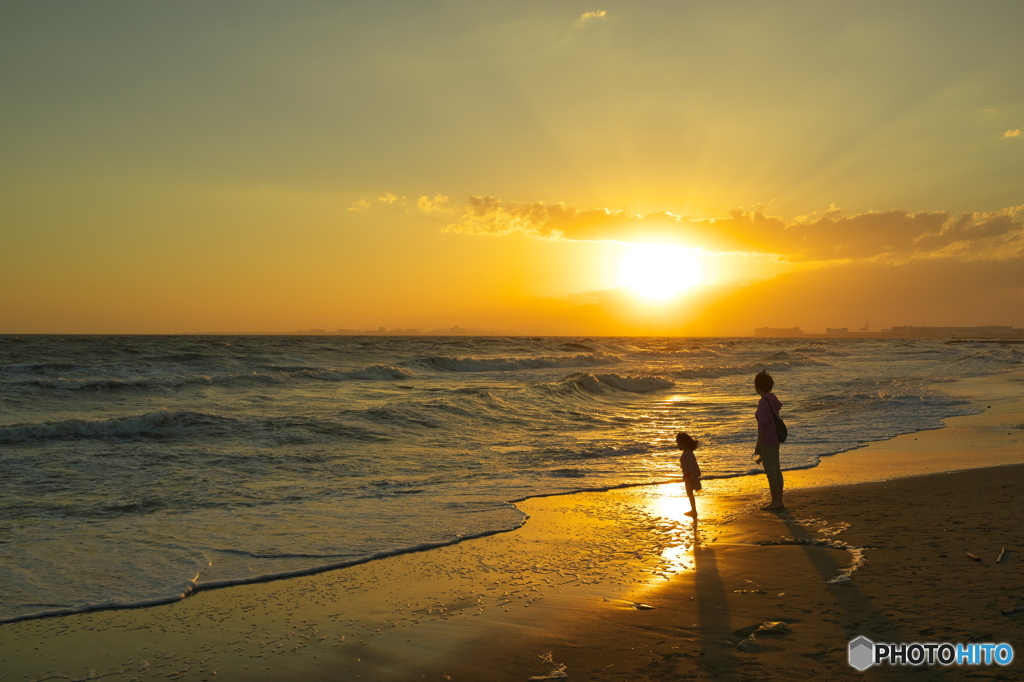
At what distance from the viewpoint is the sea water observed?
271 inches

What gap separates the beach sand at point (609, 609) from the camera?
425 centimetres

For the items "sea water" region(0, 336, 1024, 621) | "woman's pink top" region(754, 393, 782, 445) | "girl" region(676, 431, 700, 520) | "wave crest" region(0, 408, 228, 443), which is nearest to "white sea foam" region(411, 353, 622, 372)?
"sea water" region(0, 336, 1024, 621)

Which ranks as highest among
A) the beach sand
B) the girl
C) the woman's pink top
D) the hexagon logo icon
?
the woman's pink top

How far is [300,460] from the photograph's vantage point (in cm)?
1272

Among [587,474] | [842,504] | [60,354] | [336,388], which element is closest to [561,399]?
[336,388]

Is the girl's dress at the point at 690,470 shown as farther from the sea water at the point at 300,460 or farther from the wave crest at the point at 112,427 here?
the wave crest at the point at 112,427

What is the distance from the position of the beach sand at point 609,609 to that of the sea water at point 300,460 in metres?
0.73

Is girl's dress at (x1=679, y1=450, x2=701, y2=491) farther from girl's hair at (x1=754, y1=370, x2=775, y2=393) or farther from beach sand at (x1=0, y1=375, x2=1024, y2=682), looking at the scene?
girl's hair at (x1=754, y1=370, x2=775, y2=393)

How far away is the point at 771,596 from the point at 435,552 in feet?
11.0

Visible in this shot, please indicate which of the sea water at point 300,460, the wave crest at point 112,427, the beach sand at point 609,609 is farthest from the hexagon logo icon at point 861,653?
the wave crest at point 112,427

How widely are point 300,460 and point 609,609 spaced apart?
8.93m

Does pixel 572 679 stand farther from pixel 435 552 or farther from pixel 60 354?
pixel 60 354

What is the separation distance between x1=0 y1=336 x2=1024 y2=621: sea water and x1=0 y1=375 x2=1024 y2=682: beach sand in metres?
0.73

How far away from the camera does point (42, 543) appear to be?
7316 mm
